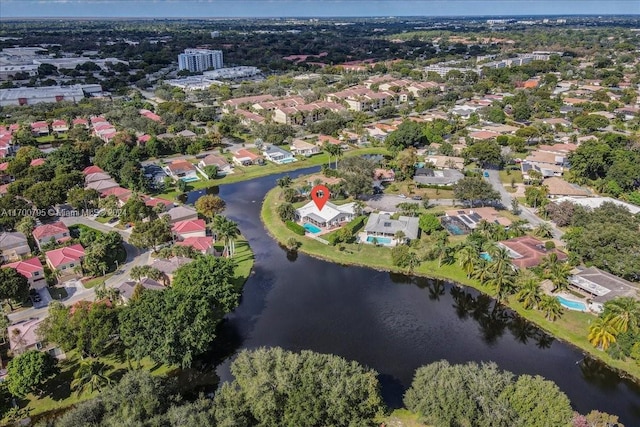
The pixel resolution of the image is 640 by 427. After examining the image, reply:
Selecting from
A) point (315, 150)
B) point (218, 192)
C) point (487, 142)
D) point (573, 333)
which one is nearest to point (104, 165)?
point (218, 192)

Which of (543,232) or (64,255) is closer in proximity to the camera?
(64,255)

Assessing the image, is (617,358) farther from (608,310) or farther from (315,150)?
(315,150)

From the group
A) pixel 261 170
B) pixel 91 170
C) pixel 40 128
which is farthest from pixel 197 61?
pixel 91 170

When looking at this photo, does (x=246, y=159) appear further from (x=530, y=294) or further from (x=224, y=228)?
(x=530, y=294)

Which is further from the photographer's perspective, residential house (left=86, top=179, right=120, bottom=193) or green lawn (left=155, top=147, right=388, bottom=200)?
green lawn (left=155, top=147, right=388, bottom=200)

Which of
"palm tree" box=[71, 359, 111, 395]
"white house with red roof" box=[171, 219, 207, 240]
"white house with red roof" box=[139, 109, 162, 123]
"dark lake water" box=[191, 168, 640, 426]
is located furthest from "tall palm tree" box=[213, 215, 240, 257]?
"white house with red roof" box=[139, 109, 162, 123]

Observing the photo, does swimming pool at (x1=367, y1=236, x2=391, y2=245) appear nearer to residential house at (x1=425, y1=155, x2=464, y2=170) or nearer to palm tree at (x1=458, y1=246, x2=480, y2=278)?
palm tree at (x1=458, y1=246, x2=480, y2=278)
